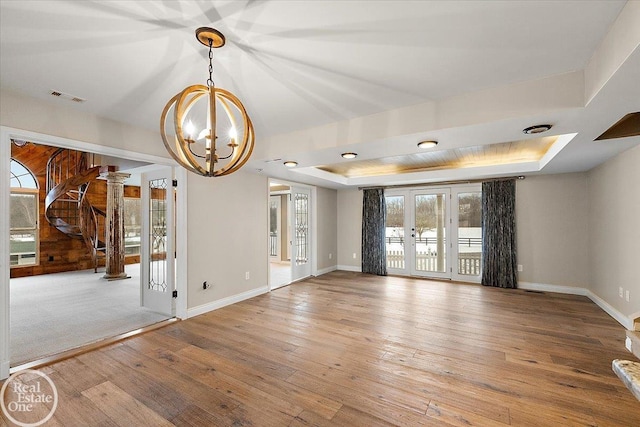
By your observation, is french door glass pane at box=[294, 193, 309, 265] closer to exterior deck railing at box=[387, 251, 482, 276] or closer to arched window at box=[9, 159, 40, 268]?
exterior deck railing at box=[387, 251, 482, 276]

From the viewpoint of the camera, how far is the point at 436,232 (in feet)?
21.3

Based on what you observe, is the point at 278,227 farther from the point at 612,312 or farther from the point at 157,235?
the point at 612,312

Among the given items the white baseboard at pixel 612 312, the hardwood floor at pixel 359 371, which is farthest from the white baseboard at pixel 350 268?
the white baseboard at pixel 612 312

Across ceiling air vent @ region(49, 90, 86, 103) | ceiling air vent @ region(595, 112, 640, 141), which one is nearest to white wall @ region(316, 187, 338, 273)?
ceiling air vent @ region(49, 90, 86, 103)

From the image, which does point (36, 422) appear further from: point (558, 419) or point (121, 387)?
point (558, 419)

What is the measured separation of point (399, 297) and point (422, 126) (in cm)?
319

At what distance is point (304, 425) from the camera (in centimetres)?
188

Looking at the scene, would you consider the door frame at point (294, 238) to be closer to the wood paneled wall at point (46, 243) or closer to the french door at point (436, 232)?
the french door at point (436, 232)

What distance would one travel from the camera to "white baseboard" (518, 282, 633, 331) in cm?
362

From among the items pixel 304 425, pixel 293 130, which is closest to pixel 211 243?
pixel 293 130

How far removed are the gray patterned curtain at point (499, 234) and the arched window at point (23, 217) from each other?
10394 mm

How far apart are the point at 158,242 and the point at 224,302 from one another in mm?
1315

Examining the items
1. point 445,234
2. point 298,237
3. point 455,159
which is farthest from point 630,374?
point 298,237

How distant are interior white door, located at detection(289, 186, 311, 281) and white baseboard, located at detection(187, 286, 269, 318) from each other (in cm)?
126
